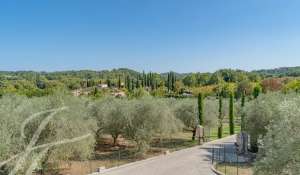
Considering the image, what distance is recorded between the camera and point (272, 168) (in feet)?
35.7

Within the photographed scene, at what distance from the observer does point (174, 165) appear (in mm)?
26906

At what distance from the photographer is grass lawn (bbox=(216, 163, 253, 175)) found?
2383cm

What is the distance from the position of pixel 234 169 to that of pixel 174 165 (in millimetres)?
4239

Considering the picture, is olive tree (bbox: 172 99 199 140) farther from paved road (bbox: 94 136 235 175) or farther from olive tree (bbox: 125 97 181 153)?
olive tree (bbox: 125 97 181 153)

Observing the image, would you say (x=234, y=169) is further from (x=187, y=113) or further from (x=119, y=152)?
(x=187, y=113)

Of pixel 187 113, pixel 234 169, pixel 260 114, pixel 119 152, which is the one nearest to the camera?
pixel 234 169

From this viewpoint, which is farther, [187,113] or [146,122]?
[187,113]

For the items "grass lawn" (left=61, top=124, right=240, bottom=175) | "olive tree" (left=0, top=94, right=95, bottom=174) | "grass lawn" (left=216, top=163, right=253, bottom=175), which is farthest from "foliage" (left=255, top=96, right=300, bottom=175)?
"grass lawn" (left=61, top=124, right=240, bottom=175)

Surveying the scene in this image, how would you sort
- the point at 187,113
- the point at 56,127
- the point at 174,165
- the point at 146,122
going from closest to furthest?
1. the point at 56,127
2. the point at 174,165
3. the point at 146,122
4. the point at 187,113

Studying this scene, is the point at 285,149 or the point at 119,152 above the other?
the point at 285,149

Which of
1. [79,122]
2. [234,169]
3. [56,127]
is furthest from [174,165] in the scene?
[56,127]

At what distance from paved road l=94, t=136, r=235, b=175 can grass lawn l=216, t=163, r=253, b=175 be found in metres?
0.81

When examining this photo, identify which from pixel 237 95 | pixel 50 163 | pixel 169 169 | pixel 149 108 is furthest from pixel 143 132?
pixel 237 95

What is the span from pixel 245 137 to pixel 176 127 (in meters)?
5.97
